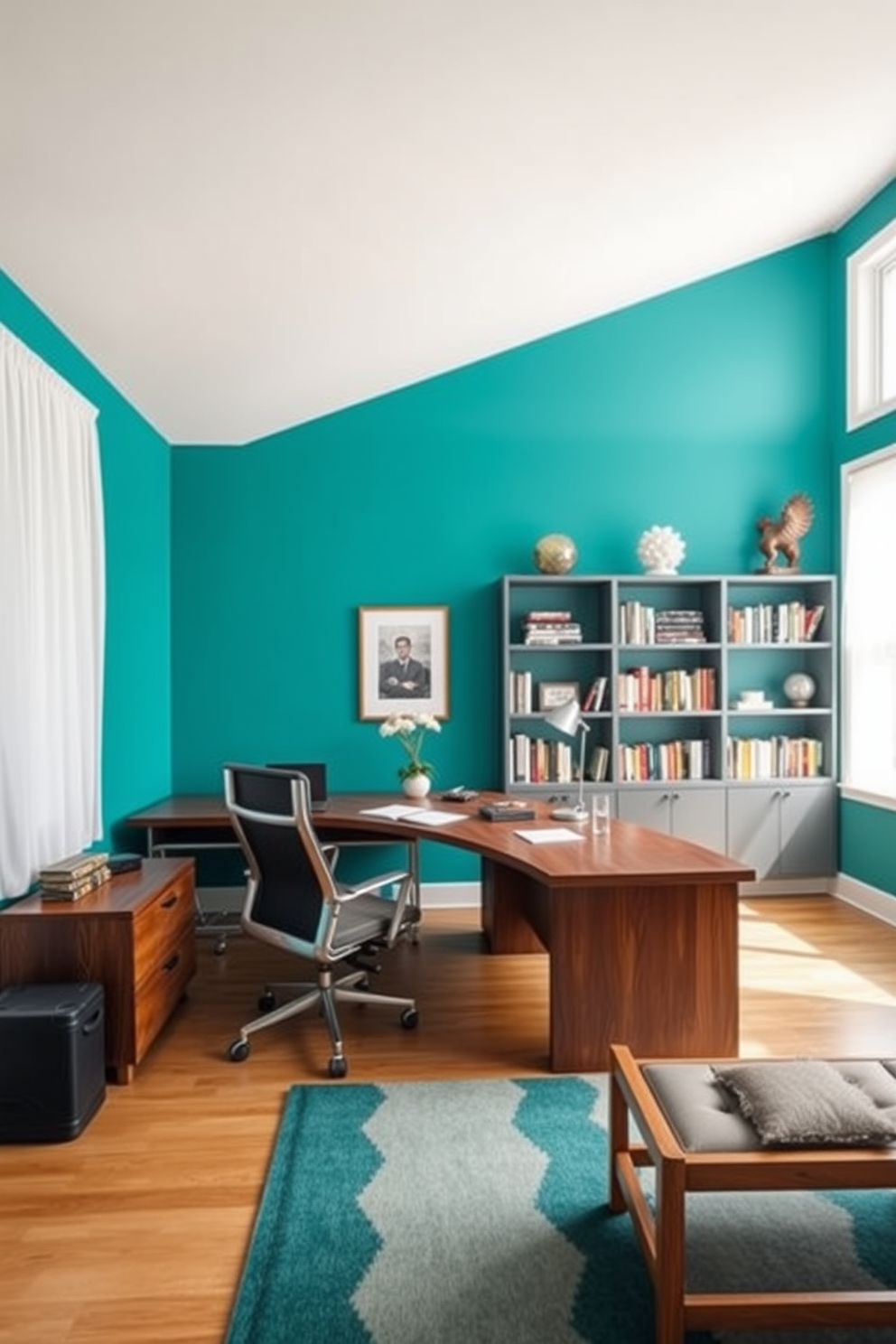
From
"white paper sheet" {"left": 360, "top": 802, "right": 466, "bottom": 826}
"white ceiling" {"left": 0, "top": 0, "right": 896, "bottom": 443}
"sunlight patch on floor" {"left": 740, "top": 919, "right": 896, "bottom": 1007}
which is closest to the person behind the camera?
"white ceiling" {"left": 0, "top": 0, "right": 896, "bottom": 443}

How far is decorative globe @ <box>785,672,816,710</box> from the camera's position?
4.85 metres

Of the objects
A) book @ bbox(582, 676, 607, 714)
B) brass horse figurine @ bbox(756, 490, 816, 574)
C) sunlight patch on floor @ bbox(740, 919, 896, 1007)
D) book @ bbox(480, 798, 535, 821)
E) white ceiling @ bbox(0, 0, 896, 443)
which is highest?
white ceiling @ bbox(0, 0, 896, 443)

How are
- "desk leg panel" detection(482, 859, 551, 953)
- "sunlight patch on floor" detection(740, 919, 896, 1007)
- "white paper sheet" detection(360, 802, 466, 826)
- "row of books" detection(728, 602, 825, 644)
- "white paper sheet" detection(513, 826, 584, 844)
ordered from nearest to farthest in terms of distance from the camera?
"white paper sheet" detection(513, 826, 584, 844), "sunlight patch on floor" detection(740, 919, 896, 1007), "white paper sheet" detection(360, 802, 466, 826), "desk leg panel" detection(482, 859, 551, 953), "row of books" detection(728, 602, 825, 644)

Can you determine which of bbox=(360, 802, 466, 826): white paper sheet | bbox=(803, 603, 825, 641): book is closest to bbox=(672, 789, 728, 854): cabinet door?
bbox=(803, 603, 825, 641): book

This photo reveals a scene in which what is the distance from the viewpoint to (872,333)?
15.4ft

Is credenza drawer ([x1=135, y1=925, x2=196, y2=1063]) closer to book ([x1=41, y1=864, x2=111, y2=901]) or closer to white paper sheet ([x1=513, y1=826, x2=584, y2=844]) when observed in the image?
book ([x1=41, y1=864, x2=111, y2=901])

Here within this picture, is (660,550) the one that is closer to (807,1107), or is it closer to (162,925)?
(162,925)

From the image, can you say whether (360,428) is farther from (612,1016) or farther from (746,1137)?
(746,1137)

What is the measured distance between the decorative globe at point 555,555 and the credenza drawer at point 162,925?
2.57 m

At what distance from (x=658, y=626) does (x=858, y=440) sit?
159 cm

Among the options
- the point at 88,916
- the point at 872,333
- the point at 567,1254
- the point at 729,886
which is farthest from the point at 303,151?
the point at 872,333

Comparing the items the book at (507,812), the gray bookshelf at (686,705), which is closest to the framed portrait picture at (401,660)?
the gray bookshelf at (686,705)

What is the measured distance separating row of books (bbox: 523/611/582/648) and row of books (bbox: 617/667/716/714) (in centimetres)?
39

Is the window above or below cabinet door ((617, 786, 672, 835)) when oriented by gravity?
above
